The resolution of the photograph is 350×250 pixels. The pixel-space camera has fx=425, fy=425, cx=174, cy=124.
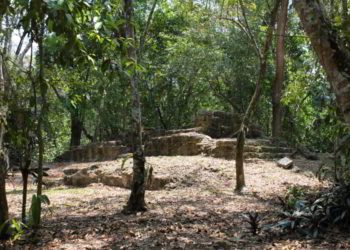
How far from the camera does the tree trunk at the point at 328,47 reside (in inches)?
143

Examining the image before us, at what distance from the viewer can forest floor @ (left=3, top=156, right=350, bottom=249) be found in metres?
5.14

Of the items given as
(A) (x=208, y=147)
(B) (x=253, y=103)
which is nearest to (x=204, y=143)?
(A) (x=208, y=147)

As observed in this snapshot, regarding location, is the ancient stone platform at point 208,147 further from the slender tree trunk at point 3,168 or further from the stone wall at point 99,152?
the slender tree trunk at point 3,168

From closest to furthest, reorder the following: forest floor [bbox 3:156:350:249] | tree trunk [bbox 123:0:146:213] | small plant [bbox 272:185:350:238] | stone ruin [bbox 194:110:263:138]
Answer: forest floor [bbox 3:156:350:249] < small plant [bbox 272:185:350:238] < tree trunk [bbox 123:0:146:213] < stone ruin [bbox 194:110:263:138]

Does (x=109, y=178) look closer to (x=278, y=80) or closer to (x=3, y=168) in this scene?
(x=3, y=168)

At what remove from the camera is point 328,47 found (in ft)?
12.3

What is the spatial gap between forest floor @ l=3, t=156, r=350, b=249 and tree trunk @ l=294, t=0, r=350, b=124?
201cm

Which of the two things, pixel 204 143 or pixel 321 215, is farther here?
pixel 204 143

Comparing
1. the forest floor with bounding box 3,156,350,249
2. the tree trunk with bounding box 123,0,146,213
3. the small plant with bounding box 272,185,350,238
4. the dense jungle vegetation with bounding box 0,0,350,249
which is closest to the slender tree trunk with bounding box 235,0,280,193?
the dense jungle vegetation with bounding box 0,0,350,249

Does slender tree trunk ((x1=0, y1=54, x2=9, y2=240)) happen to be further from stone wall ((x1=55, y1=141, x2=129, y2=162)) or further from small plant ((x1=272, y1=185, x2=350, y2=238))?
stone wall ((x1=55, y1=141, x2=129, y2=162))

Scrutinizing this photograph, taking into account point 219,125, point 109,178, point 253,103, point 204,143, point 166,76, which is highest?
point 166,76

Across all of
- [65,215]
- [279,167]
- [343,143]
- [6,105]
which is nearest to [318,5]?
[343,143]

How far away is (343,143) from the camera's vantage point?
5.06 metres

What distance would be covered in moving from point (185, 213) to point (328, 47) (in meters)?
4.07
